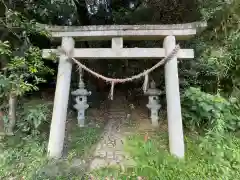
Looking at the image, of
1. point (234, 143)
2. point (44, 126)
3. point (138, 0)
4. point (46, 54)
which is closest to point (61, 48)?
point (46, 54)

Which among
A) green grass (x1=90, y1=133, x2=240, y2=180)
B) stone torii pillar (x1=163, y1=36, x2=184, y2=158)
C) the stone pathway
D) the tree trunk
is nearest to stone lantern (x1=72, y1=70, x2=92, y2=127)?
the stone pathway

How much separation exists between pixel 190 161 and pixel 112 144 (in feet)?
4.58

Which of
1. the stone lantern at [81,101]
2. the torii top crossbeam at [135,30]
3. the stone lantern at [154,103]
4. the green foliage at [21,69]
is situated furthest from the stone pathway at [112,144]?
the torii top crossbeam at [135,30]

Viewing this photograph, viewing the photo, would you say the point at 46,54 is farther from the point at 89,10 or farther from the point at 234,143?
the point at 234,143

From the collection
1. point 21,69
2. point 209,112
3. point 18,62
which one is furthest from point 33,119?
point 209,112

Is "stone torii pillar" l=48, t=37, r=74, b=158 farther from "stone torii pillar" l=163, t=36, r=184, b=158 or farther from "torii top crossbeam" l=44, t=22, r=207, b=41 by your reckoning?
"stone torii pillar" l=163, t=36, r=184, b=158

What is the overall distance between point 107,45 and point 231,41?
287cm

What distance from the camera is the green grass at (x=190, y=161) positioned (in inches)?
129

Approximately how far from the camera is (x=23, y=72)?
161 inches

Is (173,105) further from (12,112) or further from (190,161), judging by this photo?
(12,112)

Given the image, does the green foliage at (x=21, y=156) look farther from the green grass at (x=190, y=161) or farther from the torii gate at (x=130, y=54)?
the green grass at (x=190, y=161)

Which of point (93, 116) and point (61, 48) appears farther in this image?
point (93, 116)

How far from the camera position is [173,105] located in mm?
3686

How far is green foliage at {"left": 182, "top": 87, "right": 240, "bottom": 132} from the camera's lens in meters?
4.16
